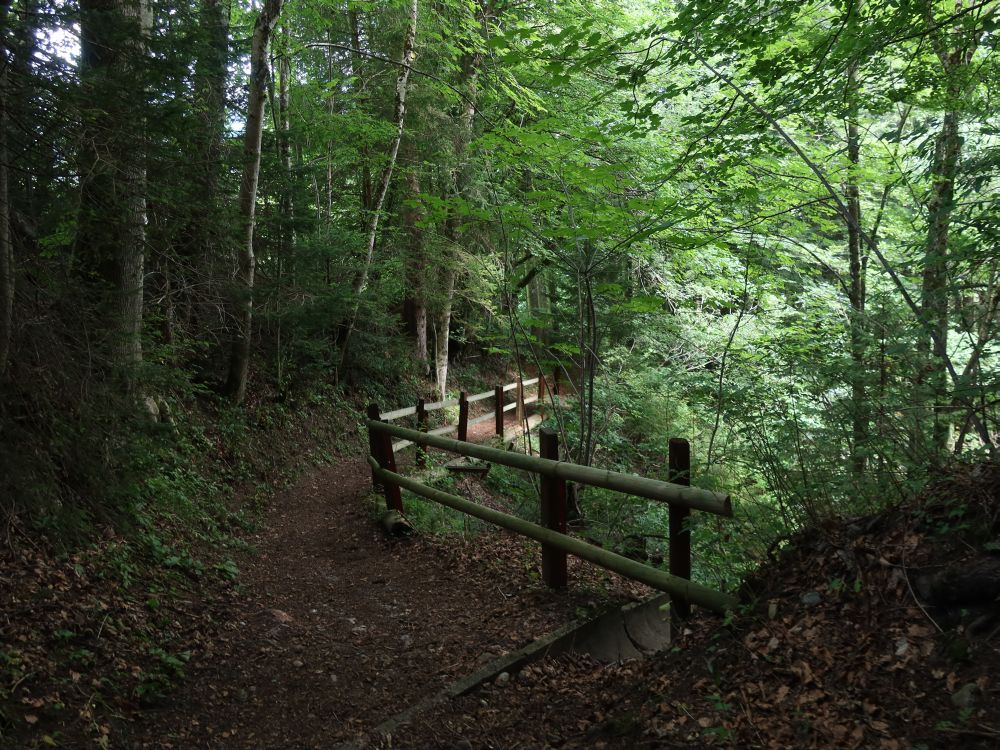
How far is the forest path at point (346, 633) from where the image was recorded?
3598 millimetres

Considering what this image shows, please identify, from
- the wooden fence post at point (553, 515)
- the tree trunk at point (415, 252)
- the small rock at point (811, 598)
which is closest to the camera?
the small rock at point (811, 598)

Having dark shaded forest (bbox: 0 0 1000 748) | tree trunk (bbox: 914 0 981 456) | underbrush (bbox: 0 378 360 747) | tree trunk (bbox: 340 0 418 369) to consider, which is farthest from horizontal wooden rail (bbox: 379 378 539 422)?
tree trunk (bbox: 914 0 981 456)

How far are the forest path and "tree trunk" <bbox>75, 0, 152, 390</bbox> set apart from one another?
231cm

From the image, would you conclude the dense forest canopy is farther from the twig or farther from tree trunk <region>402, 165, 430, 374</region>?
the twig

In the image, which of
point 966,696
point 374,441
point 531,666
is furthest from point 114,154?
point 966,696

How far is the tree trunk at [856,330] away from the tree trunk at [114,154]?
5.29 metres

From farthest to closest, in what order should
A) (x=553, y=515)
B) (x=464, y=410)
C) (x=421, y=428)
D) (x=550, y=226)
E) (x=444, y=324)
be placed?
(x=444, y=324) < (x=464, y=410) < (x=421, y=428) < (x=550, y=226) < (x=553, y=515)

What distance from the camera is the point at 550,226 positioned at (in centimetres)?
745

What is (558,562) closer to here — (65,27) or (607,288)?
(607,288)

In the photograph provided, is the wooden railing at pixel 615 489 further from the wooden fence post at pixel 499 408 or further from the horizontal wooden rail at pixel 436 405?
the wooden fence post at pixel 499 408

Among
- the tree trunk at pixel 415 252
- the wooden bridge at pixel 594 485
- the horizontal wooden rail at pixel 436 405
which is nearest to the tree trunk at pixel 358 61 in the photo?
the tree trunk at pixel 415 252

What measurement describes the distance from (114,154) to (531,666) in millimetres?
4772

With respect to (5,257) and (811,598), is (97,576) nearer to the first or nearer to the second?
(5,257)

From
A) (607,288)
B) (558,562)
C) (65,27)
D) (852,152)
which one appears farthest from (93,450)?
(852,152)
